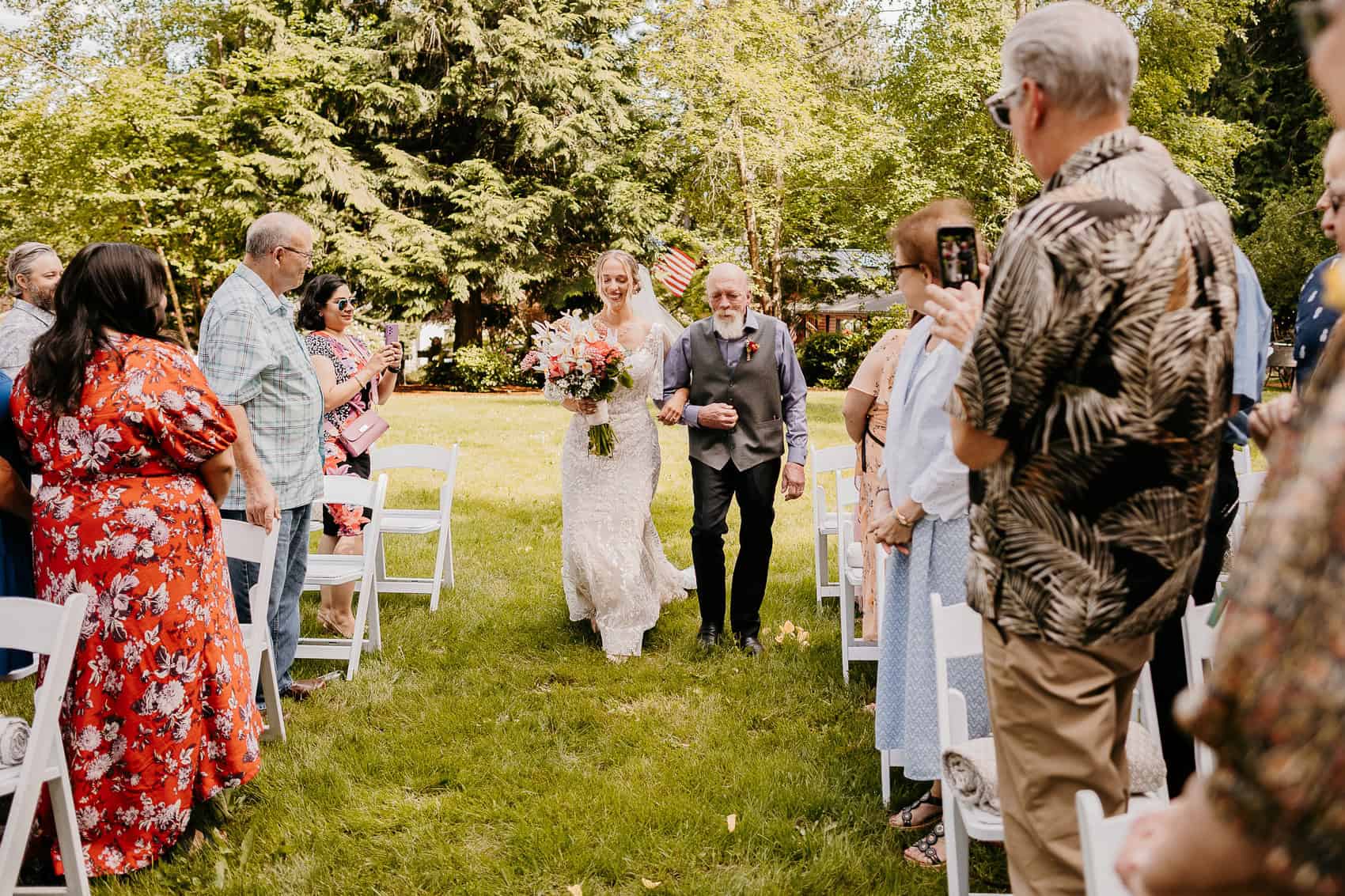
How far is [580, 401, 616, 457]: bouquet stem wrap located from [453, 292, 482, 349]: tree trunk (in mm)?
24067

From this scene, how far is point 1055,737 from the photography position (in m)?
2.06

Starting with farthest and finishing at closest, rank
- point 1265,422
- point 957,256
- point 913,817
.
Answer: point 913,817 → point 1265,422 → point 957,256

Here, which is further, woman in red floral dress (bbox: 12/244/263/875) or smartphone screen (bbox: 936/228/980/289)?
woman in red floral dress (bbox: 12/244/263/875)

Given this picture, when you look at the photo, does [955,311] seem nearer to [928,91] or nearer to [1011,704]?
[1011,704]

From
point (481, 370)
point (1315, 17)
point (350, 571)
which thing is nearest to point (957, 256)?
point (1315, 17)

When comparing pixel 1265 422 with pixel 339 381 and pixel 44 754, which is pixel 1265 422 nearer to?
pixel 44 754

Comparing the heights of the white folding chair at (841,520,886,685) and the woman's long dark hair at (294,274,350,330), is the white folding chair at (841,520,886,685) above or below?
below

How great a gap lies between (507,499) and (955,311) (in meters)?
9.11

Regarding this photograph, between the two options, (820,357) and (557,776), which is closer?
(557,776)

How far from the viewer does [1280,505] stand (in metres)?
0.87

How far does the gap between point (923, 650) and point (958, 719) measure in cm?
82

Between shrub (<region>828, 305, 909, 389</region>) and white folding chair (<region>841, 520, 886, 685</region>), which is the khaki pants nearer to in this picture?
white folding chair (<region>841, 520, 886, 685</region>)

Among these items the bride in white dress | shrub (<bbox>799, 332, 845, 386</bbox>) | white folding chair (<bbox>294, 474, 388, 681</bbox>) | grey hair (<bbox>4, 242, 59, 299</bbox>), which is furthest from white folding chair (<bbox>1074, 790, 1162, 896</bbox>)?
shrub (<bbox>799, 332, 845, 386</bbox>)

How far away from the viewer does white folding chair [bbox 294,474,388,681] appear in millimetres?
5770
